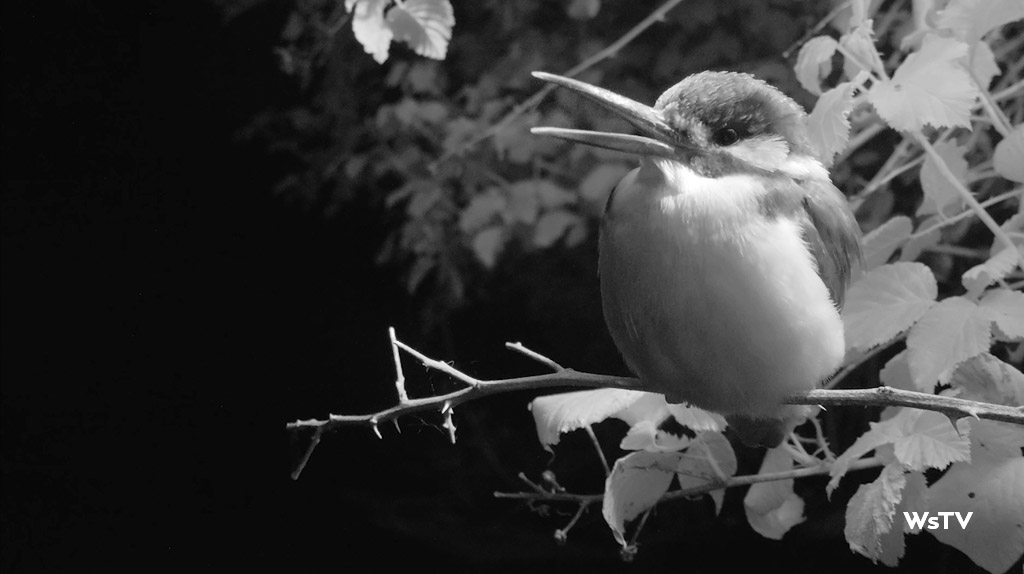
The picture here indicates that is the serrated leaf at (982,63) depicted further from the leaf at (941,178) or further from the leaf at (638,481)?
the leaf at (638,481)

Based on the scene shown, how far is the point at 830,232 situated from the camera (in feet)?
1.83

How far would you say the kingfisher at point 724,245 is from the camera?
496mm

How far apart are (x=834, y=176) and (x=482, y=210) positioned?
37cm

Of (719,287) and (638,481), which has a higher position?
(719,287)

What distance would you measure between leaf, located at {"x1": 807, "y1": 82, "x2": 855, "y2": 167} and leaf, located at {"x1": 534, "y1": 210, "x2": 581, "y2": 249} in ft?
1.58

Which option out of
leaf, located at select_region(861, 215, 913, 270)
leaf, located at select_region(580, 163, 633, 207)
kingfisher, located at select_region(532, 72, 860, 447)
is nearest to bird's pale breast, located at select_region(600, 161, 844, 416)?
kingfisher, located at select_region(532, 72, 860, 447)

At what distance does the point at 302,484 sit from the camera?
1.11 m

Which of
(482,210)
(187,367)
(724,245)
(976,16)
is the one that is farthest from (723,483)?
(187,367)

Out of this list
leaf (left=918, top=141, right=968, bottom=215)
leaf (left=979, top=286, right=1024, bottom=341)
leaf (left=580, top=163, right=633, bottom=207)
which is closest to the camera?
leaf (left=979, top=286, right=1024, bottom=341)

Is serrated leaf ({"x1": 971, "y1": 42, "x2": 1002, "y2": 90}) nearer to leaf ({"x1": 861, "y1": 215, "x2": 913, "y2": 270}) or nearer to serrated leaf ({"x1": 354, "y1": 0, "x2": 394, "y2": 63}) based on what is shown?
leaf ({"x1": 861, "y1": 215, "x2": 913, "y2": 270})

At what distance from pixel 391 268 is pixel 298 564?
1.21 feet

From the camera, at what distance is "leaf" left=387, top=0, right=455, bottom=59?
0.66 metres

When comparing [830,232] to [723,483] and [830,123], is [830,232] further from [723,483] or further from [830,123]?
[723,483]

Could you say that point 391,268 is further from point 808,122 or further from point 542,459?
point 808,122
